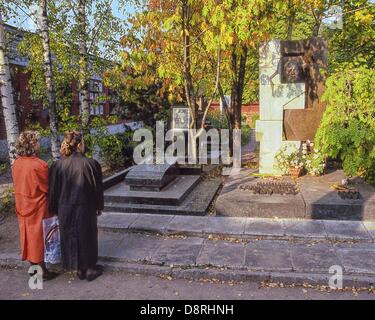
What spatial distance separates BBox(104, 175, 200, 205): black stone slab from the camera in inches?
312

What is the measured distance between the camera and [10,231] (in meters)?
6.89

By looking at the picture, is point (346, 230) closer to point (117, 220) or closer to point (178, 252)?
point (178, 252)

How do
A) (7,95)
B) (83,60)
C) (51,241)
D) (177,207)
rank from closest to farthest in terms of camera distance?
(51,241) < (177,207) < (7,95) < (83,60)

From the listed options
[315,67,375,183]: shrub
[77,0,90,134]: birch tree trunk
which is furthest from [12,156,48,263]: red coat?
[315,67,375,183]: shrub

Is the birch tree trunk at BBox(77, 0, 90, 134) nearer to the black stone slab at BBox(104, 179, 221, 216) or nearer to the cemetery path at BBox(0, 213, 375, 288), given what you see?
the black stone slab at BBox(104, 179, 221, 216)

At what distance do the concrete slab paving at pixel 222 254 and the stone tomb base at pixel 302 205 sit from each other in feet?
4.17

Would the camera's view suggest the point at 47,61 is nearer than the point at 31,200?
No

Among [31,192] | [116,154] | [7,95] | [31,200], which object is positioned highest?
[7,95]

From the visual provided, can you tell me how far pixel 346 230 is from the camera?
20.8 ft

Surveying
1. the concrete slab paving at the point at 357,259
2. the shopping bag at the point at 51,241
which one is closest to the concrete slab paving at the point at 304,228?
the concrete slab paving at the point at 357,259

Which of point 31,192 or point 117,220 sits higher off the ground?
point 31,192

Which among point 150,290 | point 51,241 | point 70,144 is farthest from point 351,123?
point 51,241

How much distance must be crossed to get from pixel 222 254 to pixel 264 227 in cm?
125

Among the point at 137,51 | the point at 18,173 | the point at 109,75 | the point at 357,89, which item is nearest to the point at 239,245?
the point at 18,173
